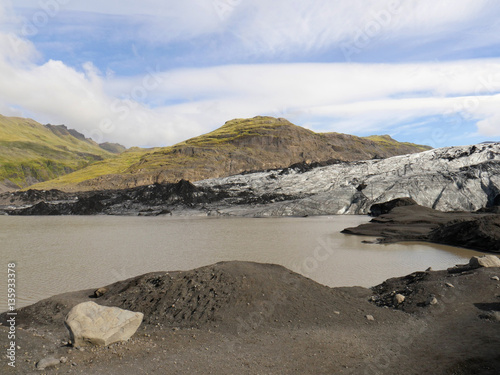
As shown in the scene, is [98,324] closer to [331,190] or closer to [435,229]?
[435,229]

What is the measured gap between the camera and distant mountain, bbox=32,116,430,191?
8988 cm

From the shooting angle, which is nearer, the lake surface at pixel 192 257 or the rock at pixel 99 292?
the rock at pixel 99 292

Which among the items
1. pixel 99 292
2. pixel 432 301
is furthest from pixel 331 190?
pixel 99 292

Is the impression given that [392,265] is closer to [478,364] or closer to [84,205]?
[478,364]

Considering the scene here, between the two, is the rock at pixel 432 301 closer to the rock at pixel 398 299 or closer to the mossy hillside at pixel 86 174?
the rock at pixel 398 299

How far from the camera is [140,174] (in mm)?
90125

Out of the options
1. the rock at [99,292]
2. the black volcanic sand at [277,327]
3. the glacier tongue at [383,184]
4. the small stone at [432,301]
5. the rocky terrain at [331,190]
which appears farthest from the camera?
the rocky terrain at [331,190]

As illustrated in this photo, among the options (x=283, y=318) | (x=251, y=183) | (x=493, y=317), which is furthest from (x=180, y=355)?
(x=251, y=183)

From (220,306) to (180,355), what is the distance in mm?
2334

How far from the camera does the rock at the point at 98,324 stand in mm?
6664

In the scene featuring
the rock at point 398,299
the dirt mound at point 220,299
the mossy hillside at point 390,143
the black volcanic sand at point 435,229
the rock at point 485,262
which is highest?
the mossy hillside at point 390,143

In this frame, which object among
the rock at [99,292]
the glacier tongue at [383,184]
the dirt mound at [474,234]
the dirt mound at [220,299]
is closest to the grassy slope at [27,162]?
the glacier tongue at [383,184]

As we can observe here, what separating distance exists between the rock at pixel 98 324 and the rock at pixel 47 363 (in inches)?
23.4

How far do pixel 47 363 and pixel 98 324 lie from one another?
104 cm
